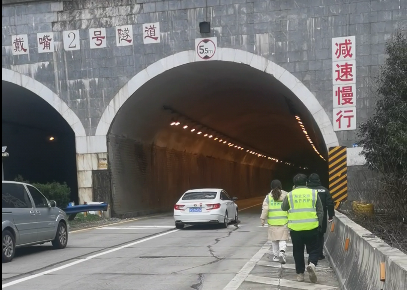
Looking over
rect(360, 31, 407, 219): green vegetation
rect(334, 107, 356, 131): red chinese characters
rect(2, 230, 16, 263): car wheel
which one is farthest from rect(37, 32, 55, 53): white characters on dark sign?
rect(2, 230, 16, 263): car wheel

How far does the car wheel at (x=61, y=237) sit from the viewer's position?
51.8 ft

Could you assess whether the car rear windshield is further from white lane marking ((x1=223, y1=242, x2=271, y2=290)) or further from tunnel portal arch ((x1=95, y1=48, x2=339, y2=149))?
white lane marking ((x1=223, y1=242, x2=271, y2=290))

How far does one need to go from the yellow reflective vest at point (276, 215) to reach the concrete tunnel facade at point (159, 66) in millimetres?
13409

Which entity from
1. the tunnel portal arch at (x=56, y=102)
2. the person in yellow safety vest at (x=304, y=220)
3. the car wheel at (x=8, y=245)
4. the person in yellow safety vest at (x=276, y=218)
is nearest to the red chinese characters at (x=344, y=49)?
the tunnel portal arch at (x=56, y=102)

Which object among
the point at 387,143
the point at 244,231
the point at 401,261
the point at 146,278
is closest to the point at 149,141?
the point at 244,231

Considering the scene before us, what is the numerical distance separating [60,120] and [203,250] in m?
24.0

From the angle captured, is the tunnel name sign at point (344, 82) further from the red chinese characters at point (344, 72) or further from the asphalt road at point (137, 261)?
the asphalt road at point (137, 261)

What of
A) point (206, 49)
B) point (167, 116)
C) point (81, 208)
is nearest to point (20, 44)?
point (81, 208)

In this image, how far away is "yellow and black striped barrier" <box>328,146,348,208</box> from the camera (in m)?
25.2

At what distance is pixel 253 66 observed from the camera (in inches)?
1042

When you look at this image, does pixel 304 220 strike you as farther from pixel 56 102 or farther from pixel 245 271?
pixel 56 102

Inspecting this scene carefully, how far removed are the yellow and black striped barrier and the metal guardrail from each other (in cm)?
944

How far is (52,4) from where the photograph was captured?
28250mm

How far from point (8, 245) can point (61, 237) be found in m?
2.83
